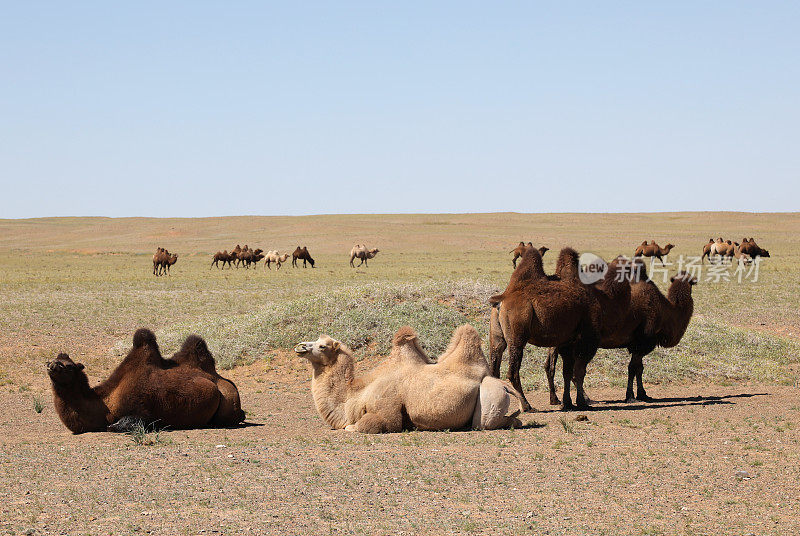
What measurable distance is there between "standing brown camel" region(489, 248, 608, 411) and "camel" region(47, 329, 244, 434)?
3.85 meters

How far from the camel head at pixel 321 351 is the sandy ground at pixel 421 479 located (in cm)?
90

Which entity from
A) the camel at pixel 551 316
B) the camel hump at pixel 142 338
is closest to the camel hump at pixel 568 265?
the camel at pixel 551 316

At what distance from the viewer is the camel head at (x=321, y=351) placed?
10422mm

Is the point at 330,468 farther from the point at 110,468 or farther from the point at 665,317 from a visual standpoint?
the point at 665,317

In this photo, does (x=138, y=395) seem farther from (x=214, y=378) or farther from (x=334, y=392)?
(x=334, y=392)

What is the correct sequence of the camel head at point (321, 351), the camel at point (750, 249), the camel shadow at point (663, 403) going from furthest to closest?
1. the camel at point (750, 249)
2. the camel shadow at point (663, 403)
3. the camel head at point (321, 351)

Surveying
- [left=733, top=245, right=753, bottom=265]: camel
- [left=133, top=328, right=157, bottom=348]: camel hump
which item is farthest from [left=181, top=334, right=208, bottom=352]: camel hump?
[left=733, top=245, right=753, bottom=265]: camel

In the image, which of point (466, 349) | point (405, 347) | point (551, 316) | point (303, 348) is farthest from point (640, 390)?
point (303, 348)

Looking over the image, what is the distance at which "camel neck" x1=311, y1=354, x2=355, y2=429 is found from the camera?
34.5 ft

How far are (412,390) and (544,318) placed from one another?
236cm

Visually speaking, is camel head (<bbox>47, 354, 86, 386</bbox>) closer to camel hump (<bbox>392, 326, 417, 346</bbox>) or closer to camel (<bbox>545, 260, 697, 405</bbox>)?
camel hump (<bbox>392, 326, 417, 346</bbox>)

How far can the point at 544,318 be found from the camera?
11477 millimetres

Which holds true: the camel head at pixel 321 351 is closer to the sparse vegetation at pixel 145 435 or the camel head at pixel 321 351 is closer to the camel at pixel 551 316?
the sparse vegetation at pixel 145 435

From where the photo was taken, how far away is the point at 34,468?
8242 mm
